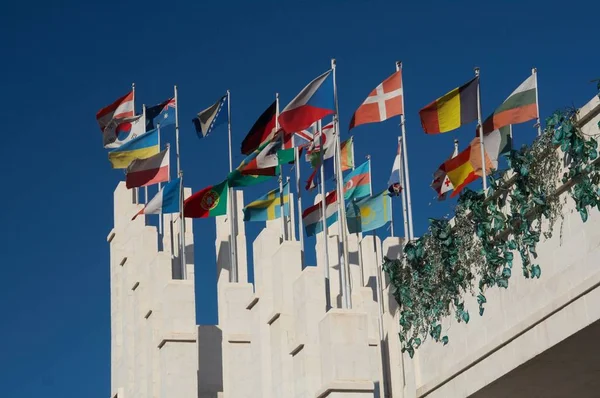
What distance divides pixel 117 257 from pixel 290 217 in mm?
8652

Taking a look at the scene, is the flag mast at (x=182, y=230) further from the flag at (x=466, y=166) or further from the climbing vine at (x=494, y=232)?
the climbing vine at (x=494, y=232)

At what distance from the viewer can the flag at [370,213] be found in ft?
91.1

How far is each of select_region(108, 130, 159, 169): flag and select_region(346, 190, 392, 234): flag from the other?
23.7 feet

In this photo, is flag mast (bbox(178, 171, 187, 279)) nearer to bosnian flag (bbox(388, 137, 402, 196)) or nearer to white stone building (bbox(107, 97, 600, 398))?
white stone building (bbox(107, 97, 600, 398))

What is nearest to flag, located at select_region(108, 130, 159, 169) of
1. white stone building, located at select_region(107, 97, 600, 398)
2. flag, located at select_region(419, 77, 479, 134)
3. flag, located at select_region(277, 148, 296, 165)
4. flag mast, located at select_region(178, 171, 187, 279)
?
white stone building, located at select_region(107, 97, 600, 398)

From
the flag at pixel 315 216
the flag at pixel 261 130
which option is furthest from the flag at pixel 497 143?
the flag at pixel 261 130

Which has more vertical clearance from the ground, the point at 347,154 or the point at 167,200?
the point at 347,154

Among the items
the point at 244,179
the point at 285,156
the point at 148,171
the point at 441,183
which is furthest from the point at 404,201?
the point at 148,171

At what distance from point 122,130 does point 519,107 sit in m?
15.4

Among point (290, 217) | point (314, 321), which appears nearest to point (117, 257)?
point (290, 217)

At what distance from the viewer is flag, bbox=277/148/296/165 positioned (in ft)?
89.7

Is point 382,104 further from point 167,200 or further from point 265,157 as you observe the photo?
point 167,200

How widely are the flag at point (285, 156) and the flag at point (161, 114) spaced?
7.42 m

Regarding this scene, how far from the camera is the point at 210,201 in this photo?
29844 mm
